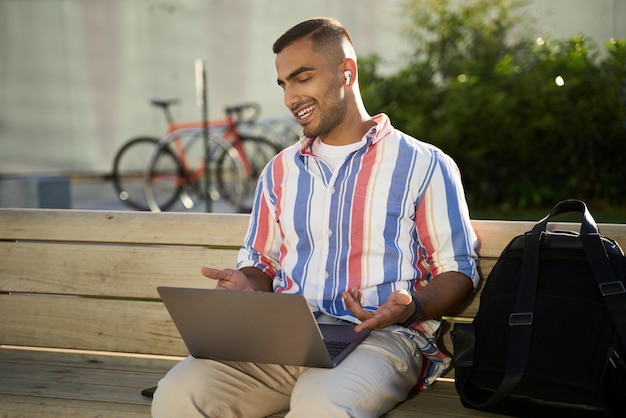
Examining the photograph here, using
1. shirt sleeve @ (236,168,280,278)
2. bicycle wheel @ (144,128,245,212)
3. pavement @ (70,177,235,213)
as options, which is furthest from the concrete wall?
Result: shirt sleeve @ (236,168,280,278)

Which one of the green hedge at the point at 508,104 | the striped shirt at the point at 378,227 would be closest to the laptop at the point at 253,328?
the striped shirt at the point at 378,227

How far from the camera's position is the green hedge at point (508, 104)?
6.53 m

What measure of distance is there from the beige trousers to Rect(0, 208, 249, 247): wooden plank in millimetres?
716

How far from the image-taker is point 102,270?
3506 mm

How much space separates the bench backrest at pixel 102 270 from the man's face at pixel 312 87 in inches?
19.6

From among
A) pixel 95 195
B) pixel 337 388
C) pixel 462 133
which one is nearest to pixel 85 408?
pixel 337 388

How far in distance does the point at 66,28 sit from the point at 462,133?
21.0ft

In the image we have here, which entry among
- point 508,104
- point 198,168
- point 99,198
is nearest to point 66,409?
point 508,104

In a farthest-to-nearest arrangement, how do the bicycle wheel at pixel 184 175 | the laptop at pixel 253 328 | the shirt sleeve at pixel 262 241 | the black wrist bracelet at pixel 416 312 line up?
the bicycle wheel at pixel 184 175 → the shirt sleeve at pixel 262 241 → the black wrist bracelet at pixel 416 312 → the laptop at pixel 253 328

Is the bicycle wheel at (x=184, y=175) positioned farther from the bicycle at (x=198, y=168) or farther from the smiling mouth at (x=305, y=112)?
the smiling mouth at (x=305, y=112)

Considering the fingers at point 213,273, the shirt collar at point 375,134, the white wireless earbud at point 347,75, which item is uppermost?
the white wireless earbud at point 347,75

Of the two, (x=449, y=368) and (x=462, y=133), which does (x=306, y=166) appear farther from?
(x=462, y=133)

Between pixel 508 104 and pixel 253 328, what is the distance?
486 centimetres

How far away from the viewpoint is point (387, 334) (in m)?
2.74
